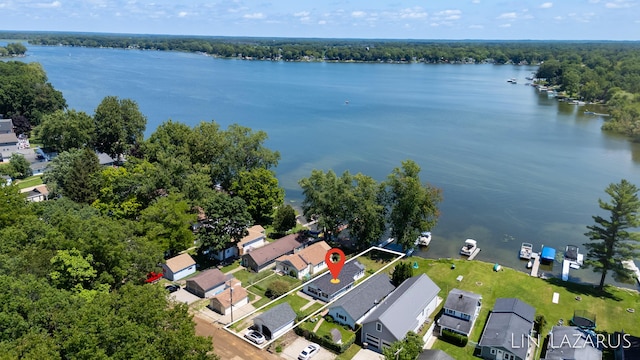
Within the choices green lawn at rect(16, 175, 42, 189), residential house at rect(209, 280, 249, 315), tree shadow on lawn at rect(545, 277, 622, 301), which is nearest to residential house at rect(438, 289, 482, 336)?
tree shadow on lawn at rect(545, 277, 622, 301)

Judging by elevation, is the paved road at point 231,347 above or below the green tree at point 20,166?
below

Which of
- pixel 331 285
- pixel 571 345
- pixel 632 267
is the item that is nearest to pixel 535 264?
pixel 632 267

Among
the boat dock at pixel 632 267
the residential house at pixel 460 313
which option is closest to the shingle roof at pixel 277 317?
the residential house at pixel 460 313

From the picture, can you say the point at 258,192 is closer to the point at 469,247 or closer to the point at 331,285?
the point at 331,285

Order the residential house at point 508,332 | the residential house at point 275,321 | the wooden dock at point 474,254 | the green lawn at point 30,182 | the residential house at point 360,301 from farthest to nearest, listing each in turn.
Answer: the green lawn at point 30,182 → the wooden dock at point 474,254 → the residential house at point 360,301 → the residential house at point 275,321 → the residential house at point 508,332

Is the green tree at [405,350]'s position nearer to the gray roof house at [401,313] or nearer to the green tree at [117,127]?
the gray roof house at [401,313]

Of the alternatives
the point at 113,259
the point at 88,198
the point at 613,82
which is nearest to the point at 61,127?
the point at 88,198
